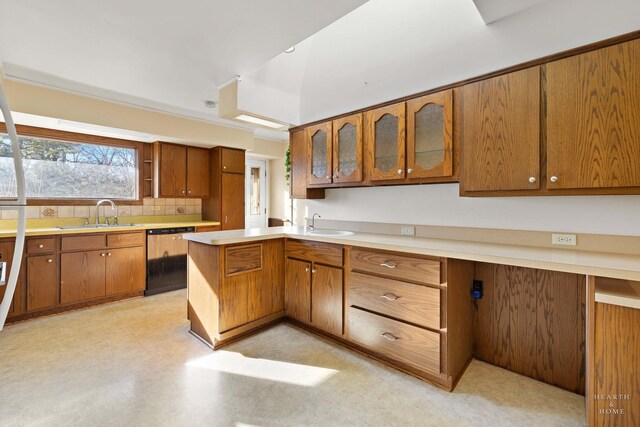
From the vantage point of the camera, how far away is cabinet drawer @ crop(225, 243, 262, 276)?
8.01ft

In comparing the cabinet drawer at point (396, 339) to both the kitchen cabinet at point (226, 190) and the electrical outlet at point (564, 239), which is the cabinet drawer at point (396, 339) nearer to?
the electrical outlet at point (564, 239)

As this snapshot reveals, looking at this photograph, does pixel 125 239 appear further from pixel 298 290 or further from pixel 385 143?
pixel 385 143

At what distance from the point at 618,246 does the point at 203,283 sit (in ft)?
9.67

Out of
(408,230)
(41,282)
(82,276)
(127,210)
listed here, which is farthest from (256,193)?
(408,230)

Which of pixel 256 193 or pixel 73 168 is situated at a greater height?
pixel 73 168

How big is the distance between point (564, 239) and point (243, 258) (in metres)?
2.38

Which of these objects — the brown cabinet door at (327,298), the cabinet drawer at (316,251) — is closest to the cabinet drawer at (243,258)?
the cabinet drawer at (316,251)

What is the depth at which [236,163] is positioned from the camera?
15.5 ft

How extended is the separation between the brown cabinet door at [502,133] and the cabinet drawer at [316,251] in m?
1.10

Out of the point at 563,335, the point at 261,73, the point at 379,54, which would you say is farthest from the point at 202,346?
the point at 379,54

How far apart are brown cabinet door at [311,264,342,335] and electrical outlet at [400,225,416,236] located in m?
0.70

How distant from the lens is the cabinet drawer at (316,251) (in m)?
2.43

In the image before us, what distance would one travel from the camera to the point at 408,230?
261cm

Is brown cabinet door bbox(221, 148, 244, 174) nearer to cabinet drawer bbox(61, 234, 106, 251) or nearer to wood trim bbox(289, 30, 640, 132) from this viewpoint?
cabinet drawer bbox(61, 234, 106, 251)
